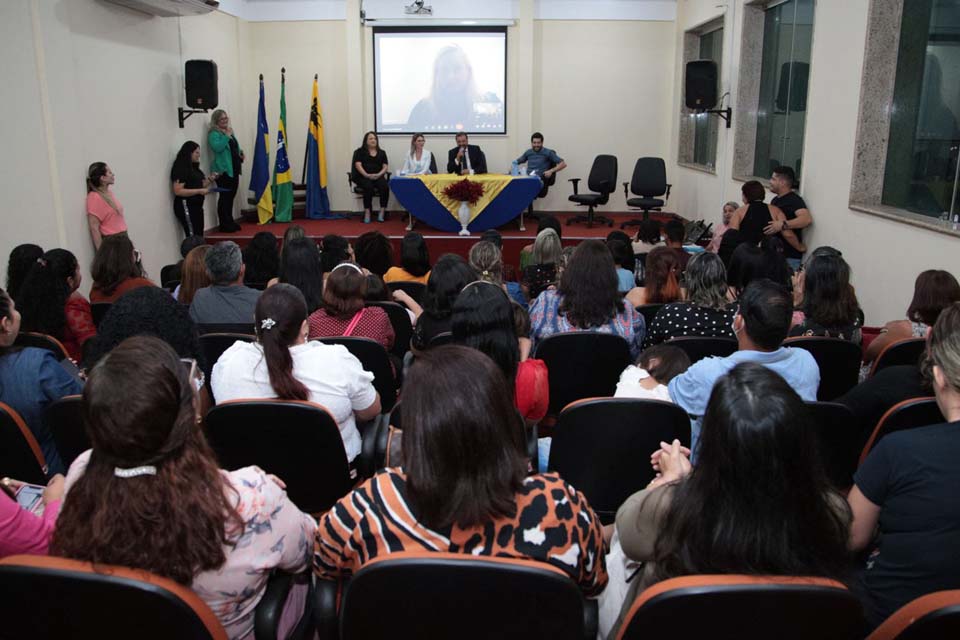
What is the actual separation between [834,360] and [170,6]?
707 cm

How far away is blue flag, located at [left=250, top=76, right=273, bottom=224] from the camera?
966 cm

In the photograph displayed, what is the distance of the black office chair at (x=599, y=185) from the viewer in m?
9.76

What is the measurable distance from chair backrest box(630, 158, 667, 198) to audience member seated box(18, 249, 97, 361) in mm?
7589

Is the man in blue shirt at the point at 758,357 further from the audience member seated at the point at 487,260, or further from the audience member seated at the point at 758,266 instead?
the audience member seated at the point at 758,266

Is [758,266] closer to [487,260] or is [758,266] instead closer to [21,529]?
[487,260]

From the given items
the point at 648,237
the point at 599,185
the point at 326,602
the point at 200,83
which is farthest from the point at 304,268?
the point at 599,185

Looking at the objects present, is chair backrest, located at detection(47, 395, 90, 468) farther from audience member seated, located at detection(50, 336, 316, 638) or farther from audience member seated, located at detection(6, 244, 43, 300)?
audience member seated, located at detection(6, 244, 43, 300)

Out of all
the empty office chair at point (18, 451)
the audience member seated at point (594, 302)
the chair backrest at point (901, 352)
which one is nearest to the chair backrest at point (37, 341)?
the empty office chair at point (18, 451)

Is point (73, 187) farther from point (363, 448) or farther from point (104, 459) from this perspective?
point (104, 459)

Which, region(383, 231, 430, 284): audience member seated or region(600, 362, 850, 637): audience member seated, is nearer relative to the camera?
region(600, 362, 850, 637): audience member seated

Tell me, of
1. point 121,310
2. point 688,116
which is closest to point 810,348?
point 121,310

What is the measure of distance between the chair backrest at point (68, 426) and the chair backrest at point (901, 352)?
115 inches

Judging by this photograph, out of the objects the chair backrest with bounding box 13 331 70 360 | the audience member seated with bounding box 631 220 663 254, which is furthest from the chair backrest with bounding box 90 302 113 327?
the audience member seated with bounding box 631 220 663 254

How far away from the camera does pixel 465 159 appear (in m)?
9.92
